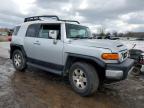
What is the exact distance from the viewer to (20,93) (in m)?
5.05

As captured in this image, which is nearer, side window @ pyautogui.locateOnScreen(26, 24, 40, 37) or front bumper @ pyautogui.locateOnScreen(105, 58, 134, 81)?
front bumper @ pyautogui.locateOnScreen(105, 58, 134, 81)

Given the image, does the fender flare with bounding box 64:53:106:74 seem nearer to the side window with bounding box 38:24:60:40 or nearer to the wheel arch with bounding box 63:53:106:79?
the wheel arch with bounding box 63:53:106:79

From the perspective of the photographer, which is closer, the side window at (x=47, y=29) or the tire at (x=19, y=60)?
the side window at (x=47, y=29)

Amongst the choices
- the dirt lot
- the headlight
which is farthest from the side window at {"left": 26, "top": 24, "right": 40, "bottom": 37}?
the headlight

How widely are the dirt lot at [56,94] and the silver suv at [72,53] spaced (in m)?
0.36

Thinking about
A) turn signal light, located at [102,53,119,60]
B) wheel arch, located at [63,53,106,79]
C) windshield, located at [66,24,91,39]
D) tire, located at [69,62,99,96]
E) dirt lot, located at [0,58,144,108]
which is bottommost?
dirt lot, located at [0,58,144,108]

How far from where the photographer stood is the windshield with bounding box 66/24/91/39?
5680mm

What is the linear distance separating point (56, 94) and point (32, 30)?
8.89 ft

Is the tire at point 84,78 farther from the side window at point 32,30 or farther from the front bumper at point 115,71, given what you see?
the side window at point 32,30

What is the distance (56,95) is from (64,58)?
3.46ft

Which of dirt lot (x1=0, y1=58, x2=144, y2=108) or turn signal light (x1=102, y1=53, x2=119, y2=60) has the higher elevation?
turn signal light (x1=102, y1=53, x2=119, y2=60)

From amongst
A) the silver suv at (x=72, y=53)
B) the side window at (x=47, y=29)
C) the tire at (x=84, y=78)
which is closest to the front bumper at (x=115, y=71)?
the silver suv at (x=72, y=53)

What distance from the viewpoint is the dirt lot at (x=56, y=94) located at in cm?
446

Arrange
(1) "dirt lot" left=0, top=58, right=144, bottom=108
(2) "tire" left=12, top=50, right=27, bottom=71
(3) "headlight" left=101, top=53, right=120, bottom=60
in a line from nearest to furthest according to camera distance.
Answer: (1) "dirt lot" left=0, top=58, right=144, bottom=108
(3) "headlight" left=101, top=53, right=120, bottom=60
(2) "tire" left=12, top=50, right=27, bottom=71
